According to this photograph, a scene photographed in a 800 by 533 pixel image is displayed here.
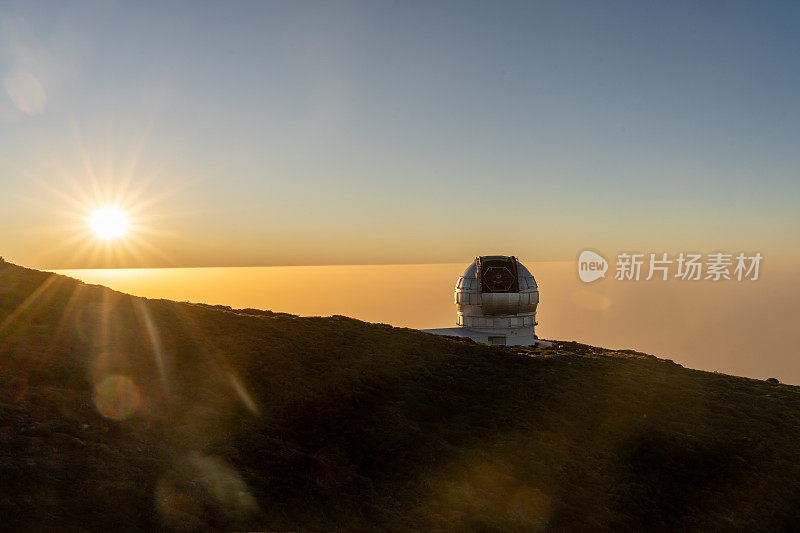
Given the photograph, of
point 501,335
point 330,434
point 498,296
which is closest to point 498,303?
point 498,296

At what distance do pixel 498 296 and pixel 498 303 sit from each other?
587mm

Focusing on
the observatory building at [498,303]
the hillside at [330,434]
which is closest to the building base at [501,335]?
the observatory building at [498,303]

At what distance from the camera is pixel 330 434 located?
1548 centimetres

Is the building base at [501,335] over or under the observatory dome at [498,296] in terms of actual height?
under

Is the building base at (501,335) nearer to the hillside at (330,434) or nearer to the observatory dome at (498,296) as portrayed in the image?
the observatory dome at (498,296)

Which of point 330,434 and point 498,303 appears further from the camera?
point 498,303

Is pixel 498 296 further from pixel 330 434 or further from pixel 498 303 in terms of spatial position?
pixel 330 434

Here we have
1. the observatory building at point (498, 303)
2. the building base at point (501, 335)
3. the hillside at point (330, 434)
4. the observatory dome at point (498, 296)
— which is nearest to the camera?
the hillside at point (330, 434)

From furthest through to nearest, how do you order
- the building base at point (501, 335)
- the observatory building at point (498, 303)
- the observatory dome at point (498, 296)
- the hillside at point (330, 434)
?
the observatory dome at point (498, 296) → the observatory building at point (498, 303) → the building base at point (501, 335) → the hillside at point (330, 434)

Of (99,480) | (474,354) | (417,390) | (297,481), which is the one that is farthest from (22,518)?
(474,354)

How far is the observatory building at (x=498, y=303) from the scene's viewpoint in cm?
4275

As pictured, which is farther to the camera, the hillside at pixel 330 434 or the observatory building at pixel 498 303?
the observatory building at pixel 498 303

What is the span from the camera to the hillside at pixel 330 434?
10.9 m

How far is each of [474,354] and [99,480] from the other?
17.7m
